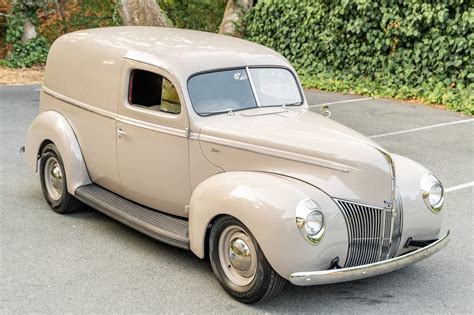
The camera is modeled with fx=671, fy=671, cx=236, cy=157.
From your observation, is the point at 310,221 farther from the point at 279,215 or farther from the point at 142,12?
the point at 142,12

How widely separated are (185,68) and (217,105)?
44 cm

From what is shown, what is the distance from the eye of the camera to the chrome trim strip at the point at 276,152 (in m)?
4.95

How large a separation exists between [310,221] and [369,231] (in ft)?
1.77

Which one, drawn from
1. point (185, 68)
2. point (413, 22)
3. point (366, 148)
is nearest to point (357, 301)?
point (366, 148)

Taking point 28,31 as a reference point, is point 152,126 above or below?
above

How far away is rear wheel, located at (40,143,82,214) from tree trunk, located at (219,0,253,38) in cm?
1137

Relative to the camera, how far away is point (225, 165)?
546 cm

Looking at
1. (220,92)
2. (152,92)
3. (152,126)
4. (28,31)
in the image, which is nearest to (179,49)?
(152,92)

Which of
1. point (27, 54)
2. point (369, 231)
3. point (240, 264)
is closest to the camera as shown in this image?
point (369, 231)

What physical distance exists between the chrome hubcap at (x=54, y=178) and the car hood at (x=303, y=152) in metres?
2.09

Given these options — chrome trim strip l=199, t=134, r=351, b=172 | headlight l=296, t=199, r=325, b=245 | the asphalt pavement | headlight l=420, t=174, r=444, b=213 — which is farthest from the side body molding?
headlight l=420, t=174, r=444, b=213

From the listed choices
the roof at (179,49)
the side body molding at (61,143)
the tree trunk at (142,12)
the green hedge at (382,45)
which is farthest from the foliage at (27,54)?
the roof at (179,49)

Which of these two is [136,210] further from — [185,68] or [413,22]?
[413,22]

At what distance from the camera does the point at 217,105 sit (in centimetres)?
585
